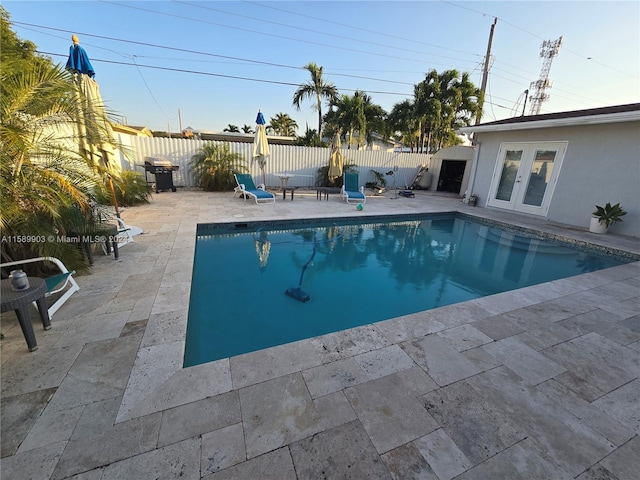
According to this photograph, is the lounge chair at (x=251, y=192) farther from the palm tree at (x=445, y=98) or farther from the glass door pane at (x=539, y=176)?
the palm tree at (x=445, y=98)

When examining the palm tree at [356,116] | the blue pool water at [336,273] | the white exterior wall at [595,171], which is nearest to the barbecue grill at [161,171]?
the blue pool water at [336,273]

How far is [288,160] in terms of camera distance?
40.0 feet

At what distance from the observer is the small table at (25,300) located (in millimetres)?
1895

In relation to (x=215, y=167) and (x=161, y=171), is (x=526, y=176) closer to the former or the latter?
(x=215, y=167)

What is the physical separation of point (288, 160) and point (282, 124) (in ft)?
62.1

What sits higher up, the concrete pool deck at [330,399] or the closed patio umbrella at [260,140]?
the closed patio umbrella at [260,140]

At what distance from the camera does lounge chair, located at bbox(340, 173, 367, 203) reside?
30.9 ft

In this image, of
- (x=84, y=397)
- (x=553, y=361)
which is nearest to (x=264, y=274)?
(x=84, y=397)

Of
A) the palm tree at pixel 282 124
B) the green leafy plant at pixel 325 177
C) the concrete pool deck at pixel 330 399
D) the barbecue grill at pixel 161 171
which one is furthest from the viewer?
the palm tree at pixel 282 124

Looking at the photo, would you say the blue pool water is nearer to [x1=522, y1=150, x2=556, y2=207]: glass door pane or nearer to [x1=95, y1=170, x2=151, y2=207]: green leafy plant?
[x1=522, y1=150, x2=556, y2=207]: glass door pane

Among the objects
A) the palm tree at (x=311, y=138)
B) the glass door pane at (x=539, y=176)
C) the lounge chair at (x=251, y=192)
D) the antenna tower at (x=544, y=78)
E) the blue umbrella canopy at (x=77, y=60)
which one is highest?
the antenna tower at (x=544, y=78)

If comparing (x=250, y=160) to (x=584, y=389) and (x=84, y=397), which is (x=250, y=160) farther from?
(x=584, y=389)

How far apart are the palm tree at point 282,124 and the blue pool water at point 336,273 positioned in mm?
24538

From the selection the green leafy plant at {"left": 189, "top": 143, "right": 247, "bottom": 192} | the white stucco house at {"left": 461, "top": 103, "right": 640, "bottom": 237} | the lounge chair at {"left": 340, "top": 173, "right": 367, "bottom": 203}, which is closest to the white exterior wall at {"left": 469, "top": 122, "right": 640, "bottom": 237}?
the white stucco house at {"left": 461, "top": 103, "right": 640, "bottom": 237}
